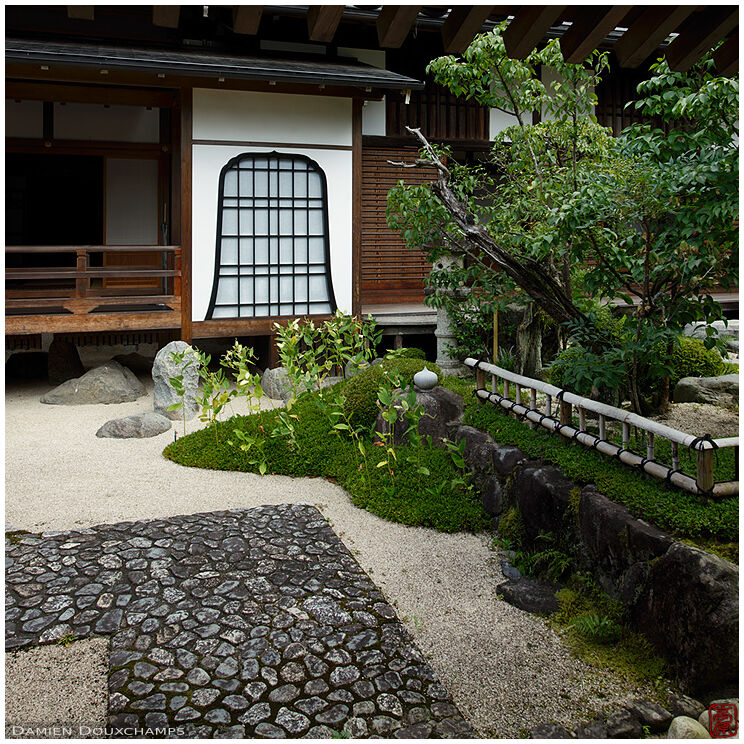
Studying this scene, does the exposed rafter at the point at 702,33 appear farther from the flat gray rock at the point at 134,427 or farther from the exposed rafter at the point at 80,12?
the flat gray rock at the point at 134,427

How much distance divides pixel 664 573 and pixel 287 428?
410 cm

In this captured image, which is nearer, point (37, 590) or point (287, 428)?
point (37, 590)

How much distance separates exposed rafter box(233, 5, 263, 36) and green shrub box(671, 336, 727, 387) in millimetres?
6832

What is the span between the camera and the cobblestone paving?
3434 mm

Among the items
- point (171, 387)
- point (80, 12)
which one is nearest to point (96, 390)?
point (171, 387)

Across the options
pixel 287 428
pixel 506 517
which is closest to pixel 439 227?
pixel 287 428

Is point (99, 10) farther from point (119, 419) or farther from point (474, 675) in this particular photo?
point (474, 675)

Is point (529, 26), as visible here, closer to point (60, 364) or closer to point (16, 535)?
point (60, 364)

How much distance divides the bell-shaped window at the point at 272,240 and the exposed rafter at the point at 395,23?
210cm

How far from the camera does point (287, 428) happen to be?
282 inches

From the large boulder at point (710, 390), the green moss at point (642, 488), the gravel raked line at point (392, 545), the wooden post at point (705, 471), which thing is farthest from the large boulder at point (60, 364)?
the wooden post at point (705, 471)

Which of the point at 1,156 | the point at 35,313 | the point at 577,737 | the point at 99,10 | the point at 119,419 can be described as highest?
the point at 99,10

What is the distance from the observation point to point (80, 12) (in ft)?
32.2

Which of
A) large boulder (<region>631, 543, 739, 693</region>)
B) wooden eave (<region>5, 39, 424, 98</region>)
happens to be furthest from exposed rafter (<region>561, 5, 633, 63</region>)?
large boulder (<region>631, 543, 739, 693</region>)
